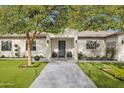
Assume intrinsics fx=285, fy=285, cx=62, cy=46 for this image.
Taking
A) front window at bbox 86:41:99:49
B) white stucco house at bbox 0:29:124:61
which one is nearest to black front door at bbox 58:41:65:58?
white stucco house at bbox 0:29:124:61

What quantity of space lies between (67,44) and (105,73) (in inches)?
335

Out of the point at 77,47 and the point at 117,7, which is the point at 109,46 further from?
the point at 117,7

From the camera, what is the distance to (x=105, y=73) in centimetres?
1603

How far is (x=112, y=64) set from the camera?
59.5ft

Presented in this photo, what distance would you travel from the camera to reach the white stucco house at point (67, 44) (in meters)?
21.4

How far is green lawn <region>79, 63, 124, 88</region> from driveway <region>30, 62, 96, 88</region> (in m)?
0.40

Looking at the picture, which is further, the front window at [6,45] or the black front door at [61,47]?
the black front door at [61,47]

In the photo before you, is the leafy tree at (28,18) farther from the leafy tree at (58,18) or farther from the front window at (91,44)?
the front window at (91,44)

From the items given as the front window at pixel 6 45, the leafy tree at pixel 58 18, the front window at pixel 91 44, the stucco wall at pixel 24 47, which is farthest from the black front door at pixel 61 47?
the leafy tree at pixel 58 18

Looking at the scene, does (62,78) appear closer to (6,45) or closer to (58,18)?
(58,18)

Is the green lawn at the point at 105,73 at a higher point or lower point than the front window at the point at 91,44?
lower

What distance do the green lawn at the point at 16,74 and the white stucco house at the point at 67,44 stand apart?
6.57 feet

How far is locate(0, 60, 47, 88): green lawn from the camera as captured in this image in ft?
44.8
